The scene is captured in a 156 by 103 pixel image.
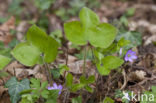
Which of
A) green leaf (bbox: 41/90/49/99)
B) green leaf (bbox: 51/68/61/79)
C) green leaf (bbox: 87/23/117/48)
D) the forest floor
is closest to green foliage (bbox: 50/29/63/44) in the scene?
the forest floor

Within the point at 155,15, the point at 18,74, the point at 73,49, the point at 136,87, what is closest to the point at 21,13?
the point at 73,49

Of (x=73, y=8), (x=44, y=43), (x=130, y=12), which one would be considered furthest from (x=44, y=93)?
(x=130, y=12)

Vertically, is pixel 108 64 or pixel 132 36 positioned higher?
pixel 132 36

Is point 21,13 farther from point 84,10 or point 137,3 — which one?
point 84,10

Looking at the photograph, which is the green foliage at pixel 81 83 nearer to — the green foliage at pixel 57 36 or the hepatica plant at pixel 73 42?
the hepatica plant at pixel 73 42

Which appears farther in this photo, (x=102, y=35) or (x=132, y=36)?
(x=132, y=36)

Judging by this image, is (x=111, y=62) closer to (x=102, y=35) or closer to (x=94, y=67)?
(x=102, y=35)
